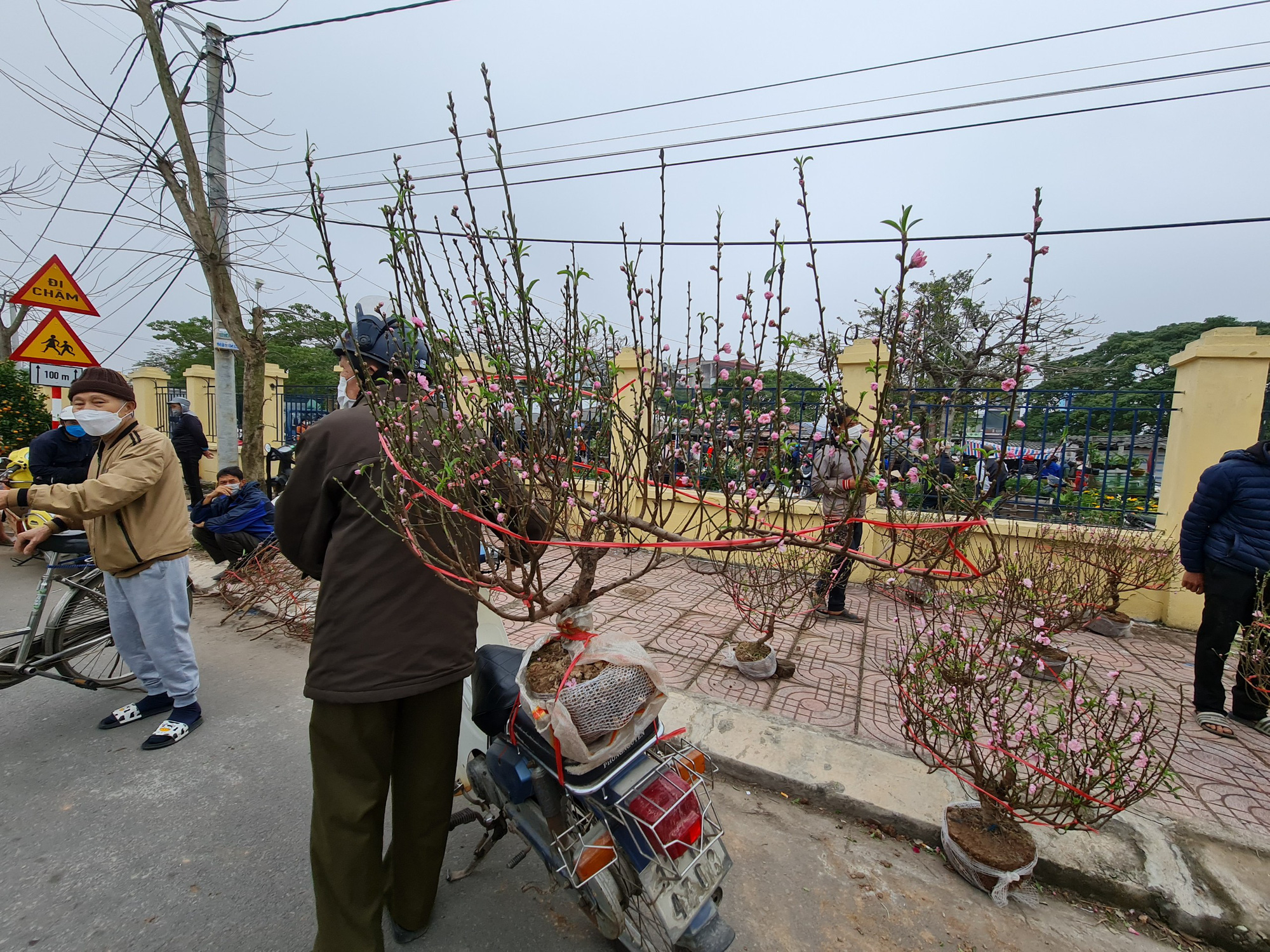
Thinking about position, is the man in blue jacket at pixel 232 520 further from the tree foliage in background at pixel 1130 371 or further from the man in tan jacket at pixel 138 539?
the tree foliage in background at pixel 1130 371

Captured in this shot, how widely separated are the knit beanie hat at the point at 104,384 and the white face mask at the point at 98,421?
107mm

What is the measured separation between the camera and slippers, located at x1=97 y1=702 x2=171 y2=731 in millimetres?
3070

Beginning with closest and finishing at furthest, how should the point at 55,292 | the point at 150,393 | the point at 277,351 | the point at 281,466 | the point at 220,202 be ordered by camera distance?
the point at 55,292, the point at 220,202, the point at 281,466, the point at 150,393, the point at 277,351

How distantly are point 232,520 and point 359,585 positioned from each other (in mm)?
3769

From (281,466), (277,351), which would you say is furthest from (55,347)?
(277,351)

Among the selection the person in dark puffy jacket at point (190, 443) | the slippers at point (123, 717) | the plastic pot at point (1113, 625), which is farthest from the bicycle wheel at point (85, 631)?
the plastic pot at point (1113, 625)

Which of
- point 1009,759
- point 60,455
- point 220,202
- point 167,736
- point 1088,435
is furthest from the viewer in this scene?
point 220,202

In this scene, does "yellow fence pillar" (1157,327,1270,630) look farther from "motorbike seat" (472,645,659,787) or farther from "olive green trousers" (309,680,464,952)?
"olive green trousers" (309,680,464,952)

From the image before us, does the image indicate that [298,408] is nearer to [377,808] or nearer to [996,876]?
[377,808]

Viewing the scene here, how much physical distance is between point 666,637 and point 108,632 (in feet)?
11.8

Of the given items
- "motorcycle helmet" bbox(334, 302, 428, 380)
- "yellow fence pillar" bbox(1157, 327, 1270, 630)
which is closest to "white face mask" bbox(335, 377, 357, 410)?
"motorcycle helmet" bbox(334, 302, 428, 380)

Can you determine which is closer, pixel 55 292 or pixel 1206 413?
pixel 1206 413

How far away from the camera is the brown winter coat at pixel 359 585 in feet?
5.46

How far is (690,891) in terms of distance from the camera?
1.58 metres
